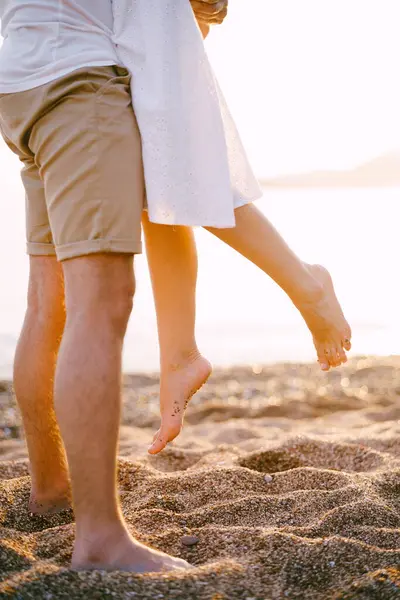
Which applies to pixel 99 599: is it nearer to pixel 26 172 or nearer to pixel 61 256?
pixel 61 256

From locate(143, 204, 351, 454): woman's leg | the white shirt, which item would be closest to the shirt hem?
the white shirt

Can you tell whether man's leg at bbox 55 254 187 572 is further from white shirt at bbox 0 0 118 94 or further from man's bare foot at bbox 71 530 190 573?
white shirt at bbox 0 0 118 94

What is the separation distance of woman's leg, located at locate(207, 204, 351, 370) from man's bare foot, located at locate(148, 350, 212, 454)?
1.23ft

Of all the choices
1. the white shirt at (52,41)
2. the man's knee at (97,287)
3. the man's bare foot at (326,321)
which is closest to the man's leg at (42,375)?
the man's knee at (97,287)

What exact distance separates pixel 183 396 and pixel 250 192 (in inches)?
26.9

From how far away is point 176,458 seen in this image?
11.4 feet

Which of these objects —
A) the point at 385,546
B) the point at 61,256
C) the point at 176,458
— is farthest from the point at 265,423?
the point at 61,256

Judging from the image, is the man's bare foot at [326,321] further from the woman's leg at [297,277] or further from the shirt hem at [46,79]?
the shirt hem at [46,79]

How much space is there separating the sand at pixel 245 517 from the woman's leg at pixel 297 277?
0.50 m

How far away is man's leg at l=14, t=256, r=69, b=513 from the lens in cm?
245

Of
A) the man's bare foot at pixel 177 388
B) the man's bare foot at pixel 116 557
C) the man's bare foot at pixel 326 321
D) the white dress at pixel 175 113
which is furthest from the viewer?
the man's bare foot at pixel 326 321

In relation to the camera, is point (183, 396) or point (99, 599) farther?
point (183, 396)

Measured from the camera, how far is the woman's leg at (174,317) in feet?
7.75

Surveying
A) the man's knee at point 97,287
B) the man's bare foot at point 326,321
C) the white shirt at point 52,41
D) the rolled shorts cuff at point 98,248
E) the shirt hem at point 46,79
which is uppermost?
the white shirt at point 52,41
